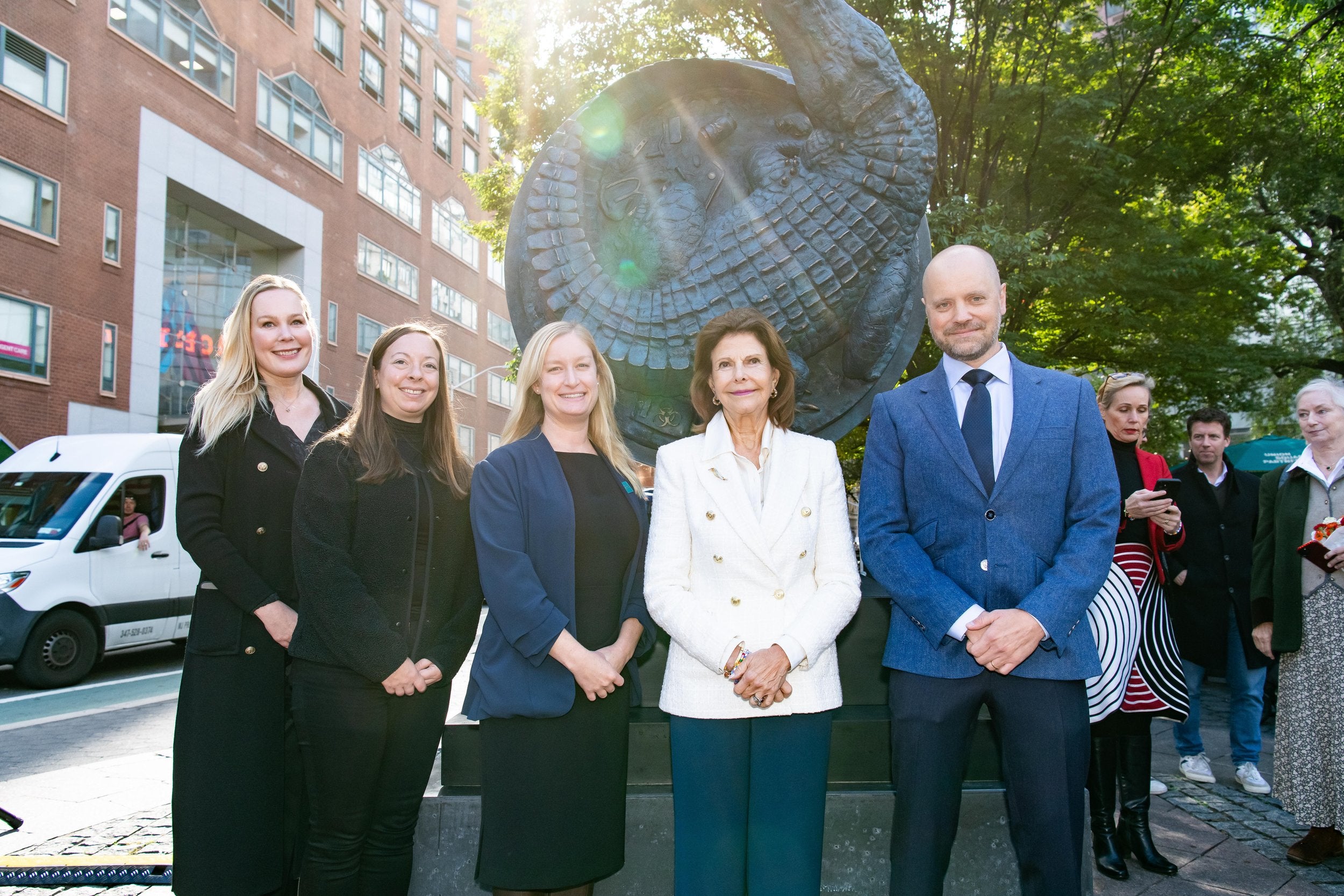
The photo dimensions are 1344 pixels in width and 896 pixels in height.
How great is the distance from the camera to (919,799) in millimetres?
2143

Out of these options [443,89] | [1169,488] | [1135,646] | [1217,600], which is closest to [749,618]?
[1135,646]

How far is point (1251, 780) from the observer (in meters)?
4.48

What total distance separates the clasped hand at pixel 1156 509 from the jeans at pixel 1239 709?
1940 millimetres

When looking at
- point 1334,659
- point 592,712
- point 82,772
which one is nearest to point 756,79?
point 592,712

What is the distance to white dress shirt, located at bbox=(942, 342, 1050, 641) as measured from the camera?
7.59 feet

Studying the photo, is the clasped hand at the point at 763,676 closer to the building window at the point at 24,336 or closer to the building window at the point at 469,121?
the building window at the point at 24,336

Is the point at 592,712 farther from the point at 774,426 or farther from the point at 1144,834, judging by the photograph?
the point at 1144,834

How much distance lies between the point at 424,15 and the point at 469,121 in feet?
29.2

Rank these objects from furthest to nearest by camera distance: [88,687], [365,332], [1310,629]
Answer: [365,332] → [88,687] → [1310,629]

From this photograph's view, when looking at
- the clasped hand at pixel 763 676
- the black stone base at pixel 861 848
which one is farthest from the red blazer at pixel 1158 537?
the clasped hand at pixel 763 676

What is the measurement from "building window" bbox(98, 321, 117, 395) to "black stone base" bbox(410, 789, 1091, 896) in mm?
17983

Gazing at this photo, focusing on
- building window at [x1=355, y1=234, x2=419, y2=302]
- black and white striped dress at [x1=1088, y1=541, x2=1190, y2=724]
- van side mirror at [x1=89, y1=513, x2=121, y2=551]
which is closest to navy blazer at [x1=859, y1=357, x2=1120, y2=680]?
black and white striped dress at [x1=1088, y1=541, x2=1190, y2=724]

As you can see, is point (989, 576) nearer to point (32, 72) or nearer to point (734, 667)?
point (734, 667)

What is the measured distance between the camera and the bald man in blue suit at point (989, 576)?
2.10 m
